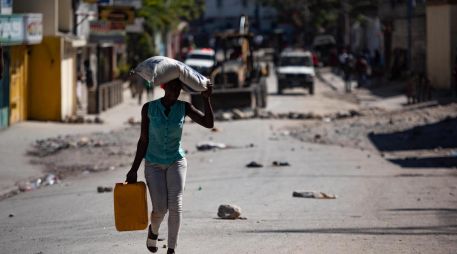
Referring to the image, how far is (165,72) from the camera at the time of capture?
337 inches

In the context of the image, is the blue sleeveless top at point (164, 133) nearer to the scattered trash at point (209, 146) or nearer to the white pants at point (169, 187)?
the white pants at point (169, 187)

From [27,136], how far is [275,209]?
14.6 metres

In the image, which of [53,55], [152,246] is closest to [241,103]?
[53,55]

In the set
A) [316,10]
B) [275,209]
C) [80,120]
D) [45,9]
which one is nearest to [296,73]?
[80,120]

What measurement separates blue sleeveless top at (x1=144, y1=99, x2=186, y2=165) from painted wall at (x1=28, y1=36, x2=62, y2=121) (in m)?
23.3

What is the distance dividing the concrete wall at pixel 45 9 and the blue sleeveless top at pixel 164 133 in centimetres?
2296

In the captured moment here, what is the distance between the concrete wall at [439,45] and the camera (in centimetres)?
3994

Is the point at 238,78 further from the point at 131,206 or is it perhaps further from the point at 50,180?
the point at 131,206

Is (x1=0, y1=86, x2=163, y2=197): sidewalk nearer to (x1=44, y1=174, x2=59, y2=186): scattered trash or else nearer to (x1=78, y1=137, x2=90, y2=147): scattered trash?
(x1=44, y1=174, x2=59, y2=186): scattered trash

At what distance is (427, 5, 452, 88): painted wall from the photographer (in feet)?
131

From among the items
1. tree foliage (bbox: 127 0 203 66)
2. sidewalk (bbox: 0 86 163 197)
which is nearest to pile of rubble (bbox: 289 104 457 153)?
sidewalk (bbox: 0 86 163 197)

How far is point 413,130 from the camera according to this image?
84.1 feet

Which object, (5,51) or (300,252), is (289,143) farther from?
(300,252)

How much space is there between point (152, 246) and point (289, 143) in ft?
52.9
